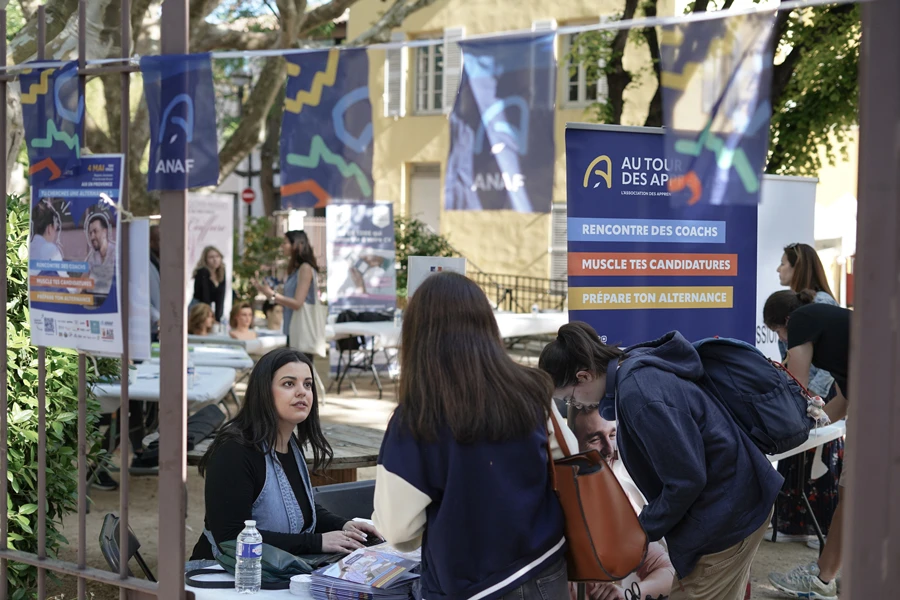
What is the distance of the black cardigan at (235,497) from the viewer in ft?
11.6

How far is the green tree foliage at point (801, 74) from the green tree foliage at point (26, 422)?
7637 mm

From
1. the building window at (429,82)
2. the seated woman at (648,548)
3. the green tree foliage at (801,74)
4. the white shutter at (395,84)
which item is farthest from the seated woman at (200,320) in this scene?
the white shutter at (395,84)

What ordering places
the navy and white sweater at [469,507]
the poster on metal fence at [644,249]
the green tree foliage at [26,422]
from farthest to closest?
the poster on metal fence at [644,249]
the green tree foliage at [26,422]
the navy and white sweater at [469,507]

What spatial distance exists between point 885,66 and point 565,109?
18.4m

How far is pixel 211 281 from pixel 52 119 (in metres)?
9.65

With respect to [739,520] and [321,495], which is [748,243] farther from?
[321,495]

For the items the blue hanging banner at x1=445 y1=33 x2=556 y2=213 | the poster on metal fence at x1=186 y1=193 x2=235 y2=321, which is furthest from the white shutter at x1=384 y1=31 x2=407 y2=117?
the blue hanging banner at x1=445 y1=33 x2=556 y2=213

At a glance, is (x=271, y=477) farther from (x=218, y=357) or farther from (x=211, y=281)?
(x=211, y=281)

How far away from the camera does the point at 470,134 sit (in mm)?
3150

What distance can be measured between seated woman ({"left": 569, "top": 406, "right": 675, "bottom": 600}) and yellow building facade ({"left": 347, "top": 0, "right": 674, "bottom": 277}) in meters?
15.6

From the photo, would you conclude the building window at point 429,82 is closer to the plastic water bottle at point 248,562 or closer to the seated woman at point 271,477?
the seated woman at point 271,477

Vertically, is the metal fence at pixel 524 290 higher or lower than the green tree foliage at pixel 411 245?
lower

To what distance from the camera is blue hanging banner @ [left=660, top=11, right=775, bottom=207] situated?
2.92 m

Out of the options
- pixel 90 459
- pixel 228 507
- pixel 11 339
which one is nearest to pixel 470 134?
pixel 228 507
